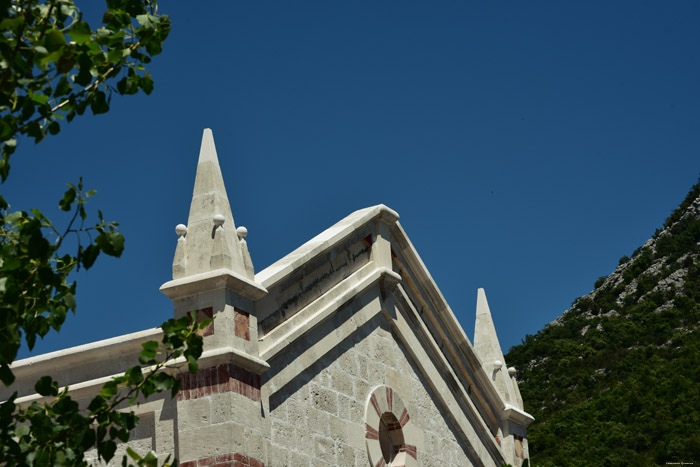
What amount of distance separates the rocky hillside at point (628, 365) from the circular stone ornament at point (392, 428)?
99.2 ft

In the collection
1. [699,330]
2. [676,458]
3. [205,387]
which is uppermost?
[699,330]

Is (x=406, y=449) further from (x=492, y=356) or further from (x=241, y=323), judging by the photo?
(x=492, y=356)

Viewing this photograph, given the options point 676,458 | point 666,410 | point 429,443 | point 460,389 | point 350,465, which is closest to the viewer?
point 350,465

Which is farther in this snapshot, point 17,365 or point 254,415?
point 17,365

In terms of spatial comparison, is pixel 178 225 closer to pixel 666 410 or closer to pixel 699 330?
pixel 666 410

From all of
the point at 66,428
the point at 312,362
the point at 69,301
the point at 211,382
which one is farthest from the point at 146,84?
the point at 312,362

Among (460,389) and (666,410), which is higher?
(666,410)

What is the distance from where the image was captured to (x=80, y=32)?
7574 millimetres

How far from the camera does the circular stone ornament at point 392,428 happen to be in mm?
14445

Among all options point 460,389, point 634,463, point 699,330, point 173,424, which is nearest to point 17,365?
point 173,424

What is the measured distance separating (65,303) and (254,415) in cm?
428

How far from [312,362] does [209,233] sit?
2.20 meters

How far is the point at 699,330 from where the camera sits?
59.3 m

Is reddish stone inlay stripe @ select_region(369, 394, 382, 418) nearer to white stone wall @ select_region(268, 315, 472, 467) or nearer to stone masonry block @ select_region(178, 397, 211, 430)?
white stone wall @ select_region(268, 315, 472, 467)
